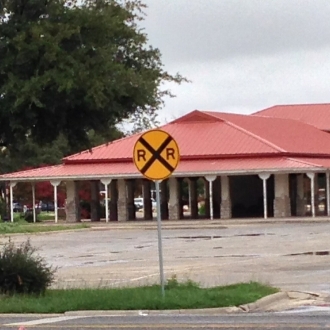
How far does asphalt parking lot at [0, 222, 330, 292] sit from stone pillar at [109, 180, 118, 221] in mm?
14553

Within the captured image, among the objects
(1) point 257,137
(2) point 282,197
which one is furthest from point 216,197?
(2) point 282,197

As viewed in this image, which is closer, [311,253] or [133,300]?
[133,300]

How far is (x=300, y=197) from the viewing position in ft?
212

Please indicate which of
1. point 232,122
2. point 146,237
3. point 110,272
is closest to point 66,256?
point 110,272

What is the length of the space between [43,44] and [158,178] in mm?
3830

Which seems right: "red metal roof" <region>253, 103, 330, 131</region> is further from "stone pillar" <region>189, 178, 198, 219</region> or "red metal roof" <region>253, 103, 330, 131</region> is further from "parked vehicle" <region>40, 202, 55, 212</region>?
"parked vehicle" <region>40, 202, 55, 212</region>

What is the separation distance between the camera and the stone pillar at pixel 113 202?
67.2m

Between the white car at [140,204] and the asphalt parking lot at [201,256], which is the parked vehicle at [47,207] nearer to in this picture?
the white car at [140,204]

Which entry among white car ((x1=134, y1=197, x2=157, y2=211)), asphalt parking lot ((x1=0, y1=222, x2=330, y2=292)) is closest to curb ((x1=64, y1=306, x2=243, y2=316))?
asphalt parking lot ((x1=0, y1=222, x2=330, y2=292))

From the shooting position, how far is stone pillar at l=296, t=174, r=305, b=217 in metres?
64.1

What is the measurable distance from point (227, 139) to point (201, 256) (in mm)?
32227

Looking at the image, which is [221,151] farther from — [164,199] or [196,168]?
[164,199]

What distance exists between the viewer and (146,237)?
46.3m

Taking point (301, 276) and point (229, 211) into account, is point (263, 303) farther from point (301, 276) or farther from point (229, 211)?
point (229, 211)
